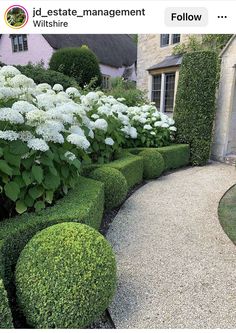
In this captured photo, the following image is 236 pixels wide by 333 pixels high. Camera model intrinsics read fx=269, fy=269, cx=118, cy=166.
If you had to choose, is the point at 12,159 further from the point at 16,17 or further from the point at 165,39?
the point at 165,39

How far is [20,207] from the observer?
2463 mm

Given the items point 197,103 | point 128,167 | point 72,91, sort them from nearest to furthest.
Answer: point 72,91
point 128,167
point 197,103

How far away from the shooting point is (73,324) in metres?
1.95

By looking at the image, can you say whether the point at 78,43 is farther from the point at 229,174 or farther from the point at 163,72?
the point at 229,174

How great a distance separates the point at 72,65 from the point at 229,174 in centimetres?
981

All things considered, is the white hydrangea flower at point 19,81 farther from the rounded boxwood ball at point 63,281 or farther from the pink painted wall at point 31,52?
the pink painted wall at point 31,52

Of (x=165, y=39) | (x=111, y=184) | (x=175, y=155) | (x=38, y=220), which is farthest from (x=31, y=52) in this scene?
(x=38, y=220)

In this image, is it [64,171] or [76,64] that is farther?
[76,64]

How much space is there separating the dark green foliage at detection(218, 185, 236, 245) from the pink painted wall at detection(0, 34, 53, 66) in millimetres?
16862

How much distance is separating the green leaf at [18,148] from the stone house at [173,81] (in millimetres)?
7091

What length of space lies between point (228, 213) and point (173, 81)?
327 inches

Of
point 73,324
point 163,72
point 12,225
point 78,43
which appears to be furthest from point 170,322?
point 78,43

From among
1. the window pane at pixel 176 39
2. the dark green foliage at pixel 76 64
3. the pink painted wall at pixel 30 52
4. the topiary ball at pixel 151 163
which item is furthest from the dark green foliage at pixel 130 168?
the pink painted wall at pixel 30 52

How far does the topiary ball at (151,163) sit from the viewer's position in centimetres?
610
